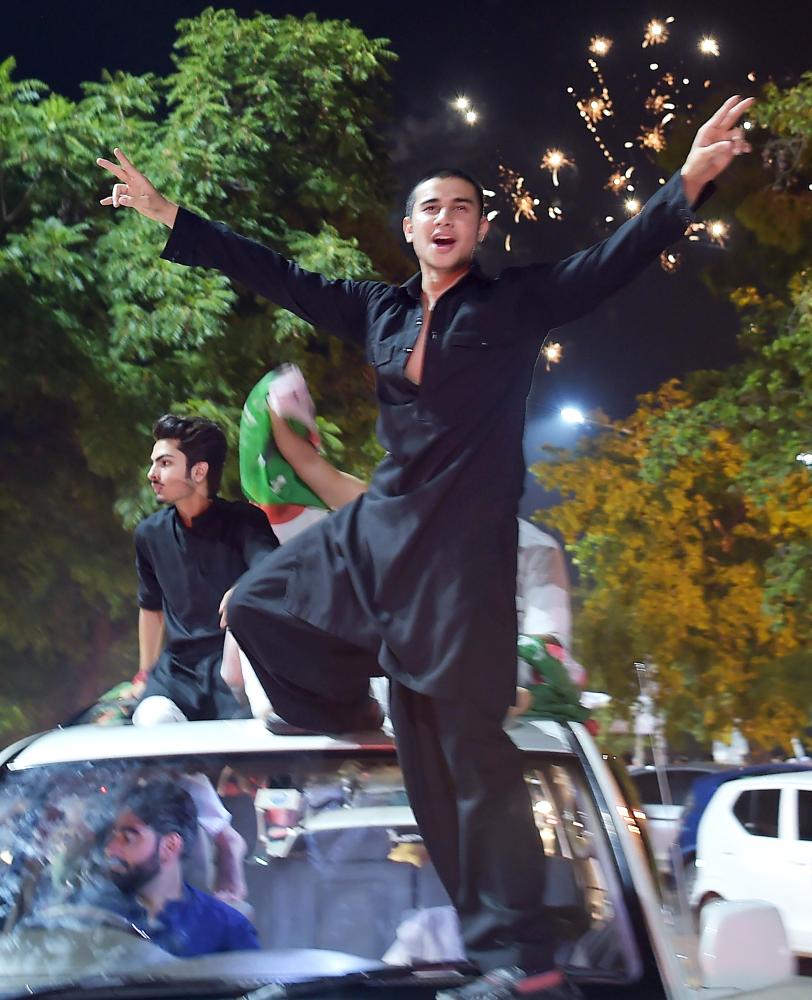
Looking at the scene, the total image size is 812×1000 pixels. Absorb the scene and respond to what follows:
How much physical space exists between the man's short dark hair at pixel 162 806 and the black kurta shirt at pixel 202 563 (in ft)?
3.23

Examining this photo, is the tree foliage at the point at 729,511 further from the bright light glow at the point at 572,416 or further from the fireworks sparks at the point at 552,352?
the fireworks sparks at the point at 552,352

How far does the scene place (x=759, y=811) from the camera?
1102cm

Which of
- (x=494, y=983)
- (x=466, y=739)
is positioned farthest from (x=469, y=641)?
(x=494, y=983)

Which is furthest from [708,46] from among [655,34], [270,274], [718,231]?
[270,274]

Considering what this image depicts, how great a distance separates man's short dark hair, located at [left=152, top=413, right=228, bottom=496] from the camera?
162 inches

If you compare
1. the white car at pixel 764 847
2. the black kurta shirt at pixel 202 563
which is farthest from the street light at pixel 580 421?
the black kurta shirt at pixel 202 563

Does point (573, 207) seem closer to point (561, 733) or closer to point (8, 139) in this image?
point (8, 139)

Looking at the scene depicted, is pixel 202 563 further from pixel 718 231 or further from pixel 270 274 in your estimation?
pixel 718 231

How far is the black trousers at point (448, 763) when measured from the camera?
2285 mm

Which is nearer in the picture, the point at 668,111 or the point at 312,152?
the point at 312,152

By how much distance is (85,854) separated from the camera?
2816mm

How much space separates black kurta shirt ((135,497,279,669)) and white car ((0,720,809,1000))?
0.64 metres

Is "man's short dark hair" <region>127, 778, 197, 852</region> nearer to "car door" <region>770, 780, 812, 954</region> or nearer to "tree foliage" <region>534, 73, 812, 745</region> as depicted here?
"car door" <region>770, 780, 812, 954</region>

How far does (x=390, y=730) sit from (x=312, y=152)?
42.1ft
